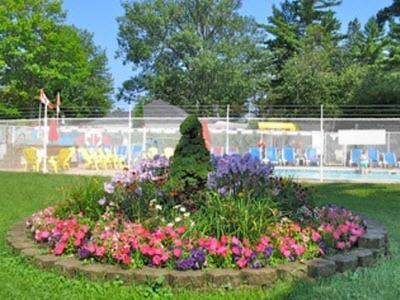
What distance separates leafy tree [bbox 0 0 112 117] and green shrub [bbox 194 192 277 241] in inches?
1267

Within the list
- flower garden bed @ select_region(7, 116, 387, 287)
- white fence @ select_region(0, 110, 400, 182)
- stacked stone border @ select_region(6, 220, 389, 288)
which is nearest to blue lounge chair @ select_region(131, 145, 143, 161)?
white fence @ select_region(0, 110, 400, 182)

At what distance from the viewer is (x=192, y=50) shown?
4222 centimetres

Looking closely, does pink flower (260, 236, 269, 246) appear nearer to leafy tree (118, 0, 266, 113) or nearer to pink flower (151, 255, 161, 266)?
pink flower (151, 255, 161, 266)

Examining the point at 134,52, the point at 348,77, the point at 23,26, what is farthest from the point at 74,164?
the point at 134,52

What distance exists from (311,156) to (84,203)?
16.7 metres

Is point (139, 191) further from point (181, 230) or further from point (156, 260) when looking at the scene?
point (156, 260)

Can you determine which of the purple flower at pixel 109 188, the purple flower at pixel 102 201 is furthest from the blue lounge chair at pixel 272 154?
the purple flower at pixel 102 201

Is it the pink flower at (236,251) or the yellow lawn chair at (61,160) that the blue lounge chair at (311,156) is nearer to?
the yellow lawn chair at (61,160)

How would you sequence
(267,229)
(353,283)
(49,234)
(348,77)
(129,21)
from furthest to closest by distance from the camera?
1. (129,21)
2. (348,77)
3. (49,234)
4. (267,229)
5. (353,283)

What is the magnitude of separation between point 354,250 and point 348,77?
32263mm

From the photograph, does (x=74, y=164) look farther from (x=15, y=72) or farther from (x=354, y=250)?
(x=15, y=72)

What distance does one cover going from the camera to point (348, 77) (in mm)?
35344

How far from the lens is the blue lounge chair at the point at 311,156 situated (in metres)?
21.1

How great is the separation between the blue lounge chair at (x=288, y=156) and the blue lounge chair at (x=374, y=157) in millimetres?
2913
